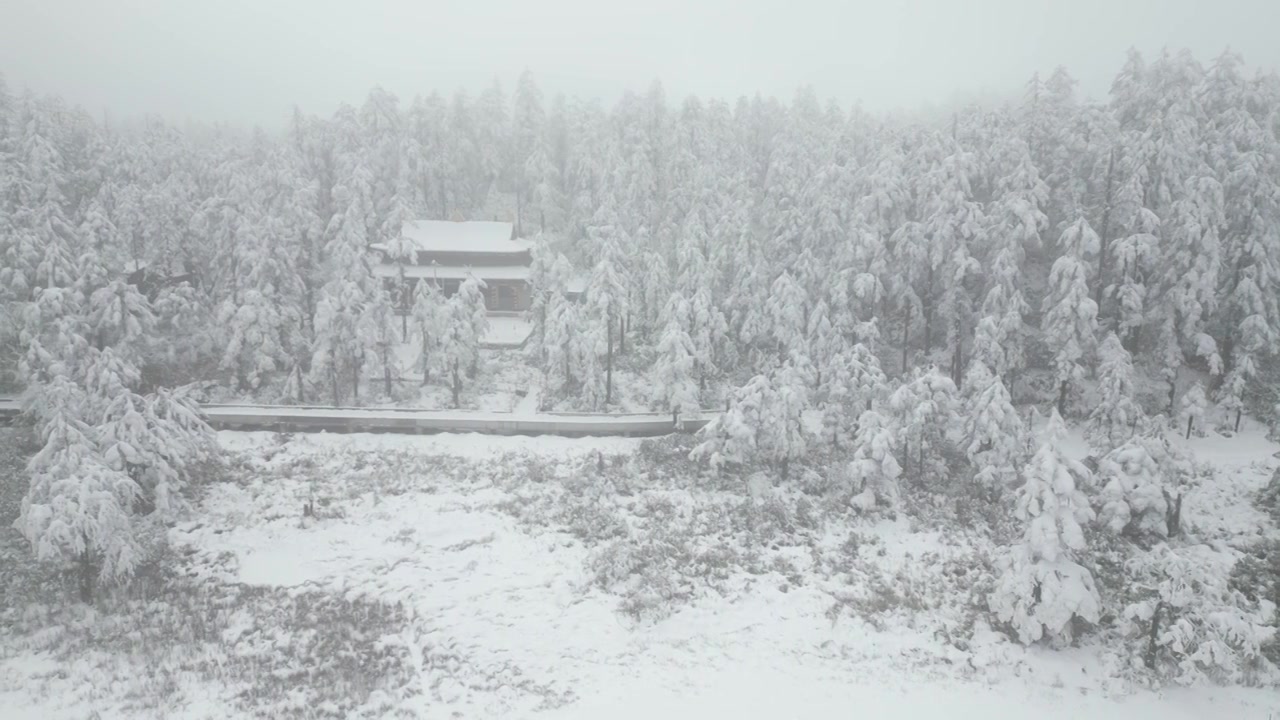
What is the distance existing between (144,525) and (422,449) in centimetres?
977

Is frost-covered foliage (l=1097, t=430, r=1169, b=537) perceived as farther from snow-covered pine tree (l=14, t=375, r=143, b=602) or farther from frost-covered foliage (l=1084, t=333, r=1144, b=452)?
snow-covered pine tree (l=14, t=375, r=143, b=602)

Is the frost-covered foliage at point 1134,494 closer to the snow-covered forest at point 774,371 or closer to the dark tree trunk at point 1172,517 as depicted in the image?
the snow-covered forest at point 774,371

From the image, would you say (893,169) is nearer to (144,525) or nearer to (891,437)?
(891,437)

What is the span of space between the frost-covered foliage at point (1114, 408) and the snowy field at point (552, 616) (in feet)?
10.3

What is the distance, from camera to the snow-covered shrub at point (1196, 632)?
15117 millimetres

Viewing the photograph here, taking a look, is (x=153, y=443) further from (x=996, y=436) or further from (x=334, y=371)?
(x=996, y=436)

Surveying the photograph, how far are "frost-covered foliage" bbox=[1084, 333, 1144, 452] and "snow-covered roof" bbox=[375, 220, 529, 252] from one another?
118 ft

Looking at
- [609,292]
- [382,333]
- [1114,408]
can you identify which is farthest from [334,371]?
[1114,408]

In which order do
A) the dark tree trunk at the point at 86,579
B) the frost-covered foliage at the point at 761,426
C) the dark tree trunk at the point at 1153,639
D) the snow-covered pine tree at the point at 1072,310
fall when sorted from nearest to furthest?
the dark tree trunk at the point at 1153,639, the dark tree trunk at the point at 86,579, the frost-covered foliage at the point at 761,426, the snow-covered pine tree at the point at 1072,310

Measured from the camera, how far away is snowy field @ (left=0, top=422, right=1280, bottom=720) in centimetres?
1483

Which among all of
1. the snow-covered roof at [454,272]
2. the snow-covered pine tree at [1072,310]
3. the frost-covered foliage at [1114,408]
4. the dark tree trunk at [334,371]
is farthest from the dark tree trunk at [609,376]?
the frost-covered foliage at [1114,408]

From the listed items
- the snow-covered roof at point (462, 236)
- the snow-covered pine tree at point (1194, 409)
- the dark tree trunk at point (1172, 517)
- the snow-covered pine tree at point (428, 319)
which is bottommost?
the dark tree trunk at point (1172, 517)

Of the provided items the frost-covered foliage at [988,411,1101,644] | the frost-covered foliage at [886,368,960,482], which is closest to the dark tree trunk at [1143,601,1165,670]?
the frost-covered foliage at [988,411,1101,644]

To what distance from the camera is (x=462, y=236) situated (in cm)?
5138
